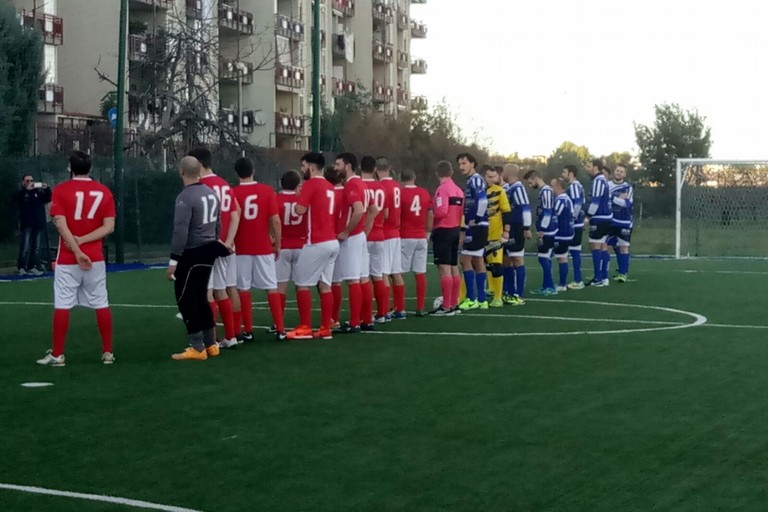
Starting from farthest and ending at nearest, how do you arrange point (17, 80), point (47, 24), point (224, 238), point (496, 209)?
point (47, 24) → point (17, 80) → point (496, 209) → point (224, 238)

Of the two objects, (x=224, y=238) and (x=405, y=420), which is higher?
(x=224, y=238)

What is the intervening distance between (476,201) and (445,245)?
104cm

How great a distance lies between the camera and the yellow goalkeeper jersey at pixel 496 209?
19312 mm

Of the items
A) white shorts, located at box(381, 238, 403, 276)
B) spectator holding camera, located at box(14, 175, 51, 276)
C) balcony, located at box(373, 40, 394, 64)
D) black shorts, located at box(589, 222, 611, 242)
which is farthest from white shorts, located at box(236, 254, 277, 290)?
balcony, located at box(373, 40, 394, 64)

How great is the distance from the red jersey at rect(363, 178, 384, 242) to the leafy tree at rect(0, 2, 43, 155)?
90.0ft

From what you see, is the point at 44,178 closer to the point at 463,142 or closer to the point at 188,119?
the point at 188,119

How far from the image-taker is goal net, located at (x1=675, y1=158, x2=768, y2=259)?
37375mm

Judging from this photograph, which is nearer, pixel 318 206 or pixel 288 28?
pixel 318 206

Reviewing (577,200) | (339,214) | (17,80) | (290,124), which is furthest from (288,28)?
(339,214)

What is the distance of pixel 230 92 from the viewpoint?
64.0 metres

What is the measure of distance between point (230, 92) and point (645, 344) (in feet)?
170

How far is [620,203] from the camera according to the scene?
24828 millimetres

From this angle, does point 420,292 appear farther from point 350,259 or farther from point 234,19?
point 234,19

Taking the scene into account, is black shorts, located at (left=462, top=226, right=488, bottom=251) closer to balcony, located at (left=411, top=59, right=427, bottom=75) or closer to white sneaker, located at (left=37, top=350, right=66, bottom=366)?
white sneaker, located at (left=37, top=350, right=66, bottom=366)
